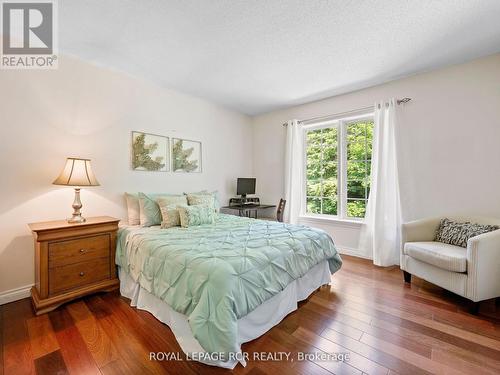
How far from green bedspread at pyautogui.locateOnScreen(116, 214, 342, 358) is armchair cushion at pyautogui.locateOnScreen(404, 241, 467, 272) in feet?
2.65

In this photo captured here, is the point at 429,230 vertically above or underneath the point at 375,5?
underneath

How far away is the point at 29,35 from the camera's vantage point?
7.05 feet

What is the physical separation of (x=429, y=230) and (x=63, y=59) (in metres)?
4.52

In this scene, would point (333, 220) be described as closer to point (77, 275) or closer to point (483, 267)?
point (483, 267)

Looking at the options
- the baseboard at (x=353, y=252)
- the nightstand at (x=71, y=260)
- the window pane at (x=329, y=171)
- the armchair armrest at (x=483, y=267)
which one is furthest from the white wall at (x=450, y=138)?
the nightstand at (x=71, y=260)

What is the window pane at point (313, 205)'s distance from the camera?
3965mm

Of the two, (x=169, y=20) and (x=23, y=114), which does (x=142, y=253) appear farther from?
(x=169, y=20)

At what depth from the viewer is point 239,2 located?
5.76 ft

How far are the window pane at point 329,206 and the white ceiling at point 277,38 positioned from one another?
5.99ft

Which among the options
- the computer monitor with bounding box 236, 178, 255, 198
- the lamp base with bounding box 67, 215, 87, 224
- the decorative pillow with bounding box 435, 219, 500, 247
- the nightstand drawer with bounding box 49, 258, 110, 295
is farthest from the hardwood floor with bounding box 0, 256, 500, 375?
the computer monitor with bounding box 236, 178, 255, 198

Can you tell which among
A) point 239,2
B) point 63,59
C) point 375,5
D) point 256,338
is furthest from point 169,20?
point 256,338

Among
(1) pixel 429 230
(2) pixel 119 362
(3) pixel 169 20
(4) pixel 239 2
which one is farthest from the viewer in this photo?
(1) pixel 429 230

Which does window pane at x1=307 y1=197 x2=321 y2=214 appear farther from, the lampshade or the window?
the lampshade

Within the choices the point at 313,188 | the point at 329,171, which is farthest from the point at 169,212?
the point at 329,171
